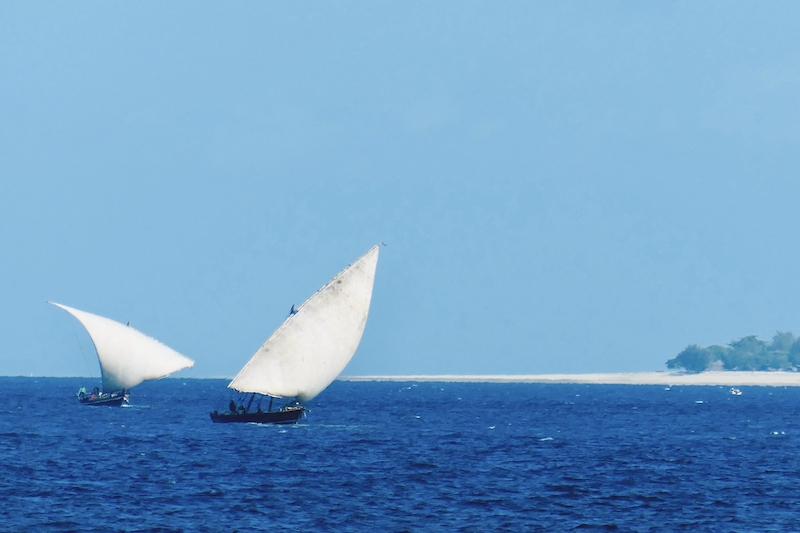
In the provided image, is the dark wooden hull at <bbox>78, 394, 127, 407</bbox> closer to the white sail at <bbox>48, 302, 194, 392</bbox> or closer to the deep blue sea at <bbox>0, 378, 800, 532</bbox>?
the white sail at <bbox>48, 302, 194, 392</bbox>

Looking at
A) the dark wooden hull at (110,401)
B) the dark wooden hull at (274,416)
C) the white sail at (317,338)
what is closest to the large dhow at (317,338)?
the white sail at (317,338)

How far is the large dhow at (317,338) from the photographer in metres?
82.9

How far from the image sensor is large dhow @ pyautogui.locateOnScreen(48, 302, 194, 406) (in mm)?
124750

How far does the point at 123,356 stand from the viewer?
12638cm

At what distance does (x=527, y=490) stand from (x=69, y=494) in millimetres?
20526

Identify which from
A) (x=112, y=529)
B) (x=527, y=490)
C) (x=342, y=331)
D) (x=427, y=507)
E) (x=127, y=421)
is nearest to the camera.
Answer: (x=112, y=529)

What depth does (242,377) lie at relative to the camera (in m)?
84.8

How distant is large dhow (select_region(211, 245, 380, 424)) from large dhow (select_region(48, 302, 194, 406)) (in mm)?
43849

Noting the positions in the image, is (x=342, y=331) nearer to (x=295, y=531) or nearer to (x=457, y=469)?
(x=457, y=469)

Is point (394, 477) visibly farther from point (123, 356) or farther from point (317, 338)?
point (123, 356)

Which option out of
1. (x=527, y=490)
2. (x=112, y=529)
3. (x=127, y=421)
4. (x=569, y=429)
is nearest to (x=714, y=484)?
(x=527, y=490)

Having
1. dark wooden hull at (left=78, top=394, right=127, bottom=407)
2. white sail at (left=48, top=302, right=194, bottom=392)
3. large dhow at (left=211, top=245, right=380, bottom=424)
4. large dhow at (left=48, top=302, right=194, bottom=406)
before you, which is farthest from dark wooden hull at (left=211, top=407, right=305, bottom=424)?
dark wooden hull at (left=78, top=394, right=127, bottom=407)

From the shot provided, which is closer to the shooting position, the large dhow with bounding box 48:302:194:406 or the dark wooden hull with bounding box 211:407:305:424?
the dark wooden hull with bounding box 211:407:305:424

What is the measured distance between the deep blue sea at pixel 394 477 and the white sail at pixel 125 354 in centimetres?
2476
